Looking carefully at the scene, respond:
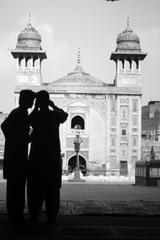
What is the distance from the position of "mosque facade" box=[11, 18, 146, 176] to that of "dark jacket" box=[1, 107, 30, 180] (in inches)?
1048

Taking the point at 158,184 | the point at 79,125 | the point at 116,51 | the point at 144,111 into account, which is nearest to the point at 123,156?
the point at 79,125

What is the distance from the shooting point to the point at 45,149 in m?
4.48

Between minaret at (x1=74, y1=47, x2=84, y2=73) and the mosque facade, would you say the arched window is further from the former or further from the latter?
minaret at (x1=74, y1=47, x2=84, y2=73)

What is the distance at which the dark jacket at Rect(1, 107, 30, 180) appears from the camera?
14.6ft

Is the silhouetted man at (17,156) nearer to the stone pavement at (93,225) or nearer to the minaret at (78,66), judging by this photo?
the stone pavement at (93,225)

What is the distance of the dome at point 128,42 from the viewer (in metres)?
33.3

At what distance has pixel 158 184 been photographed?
1620 cm

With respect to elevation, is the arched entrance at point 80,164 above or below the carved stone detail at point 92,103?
below

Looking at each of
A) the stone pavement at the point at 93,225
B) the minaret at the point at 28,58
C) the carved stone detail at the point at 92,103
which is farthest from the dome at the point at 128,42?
the stone pavement at the point at 93,225

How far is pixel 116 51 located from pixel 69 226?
29736mm

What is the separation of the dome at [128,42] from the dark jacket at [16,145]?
2910 centimetres

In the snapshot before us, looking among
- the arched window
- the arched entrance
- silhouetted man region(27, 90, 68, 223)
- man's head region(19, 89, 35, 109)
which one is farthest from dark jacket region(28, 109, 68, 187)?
the arched window

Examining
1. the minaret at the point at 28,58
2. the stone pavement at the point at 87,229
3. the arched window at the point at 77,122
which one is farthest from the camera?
the arched window at the point at 77,122

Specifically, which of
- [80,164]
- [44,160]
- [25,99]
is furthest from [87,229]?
[80,164]
